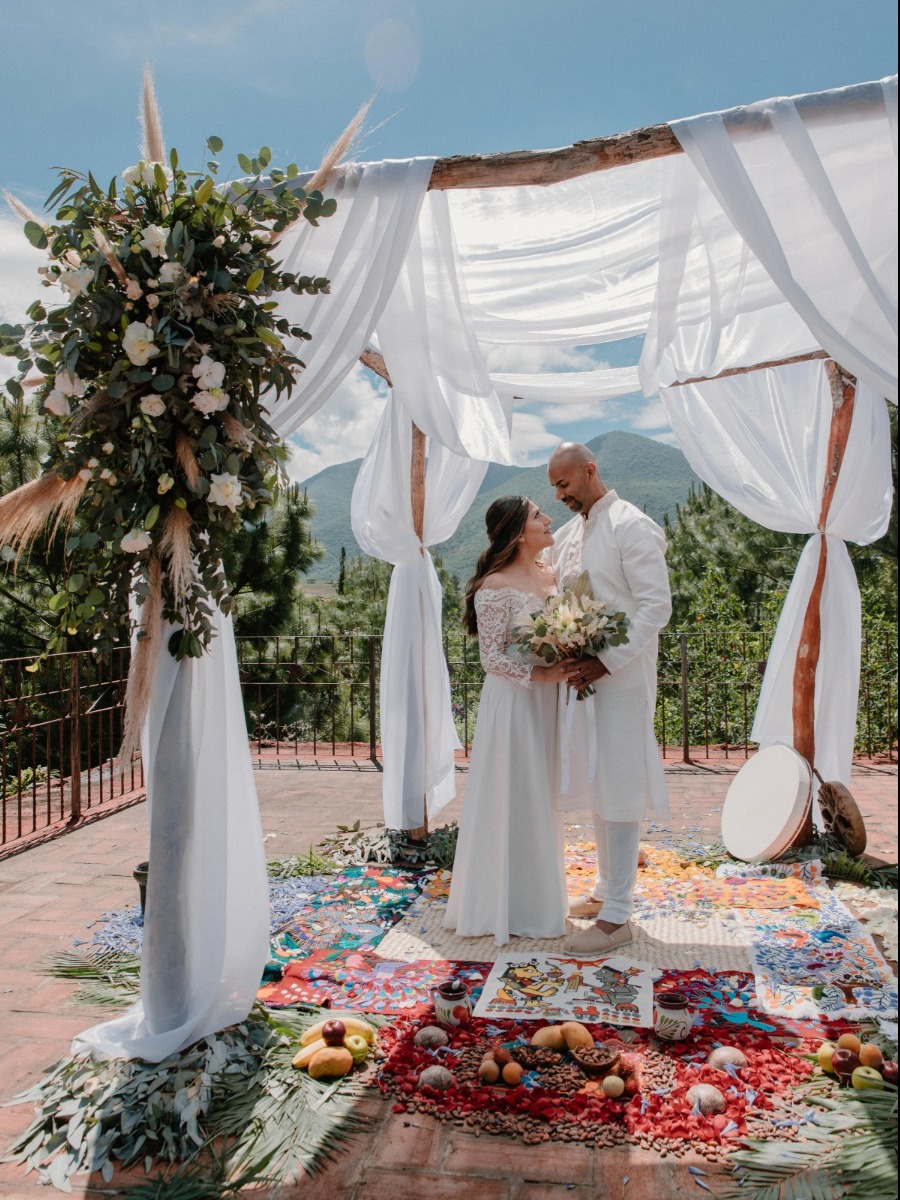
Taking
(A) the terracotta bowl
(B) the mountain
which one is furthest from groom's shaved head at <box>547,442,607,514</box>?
(B) the mountain

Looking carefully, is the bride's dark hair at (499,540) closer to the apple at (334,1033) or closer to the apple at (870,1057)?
the apple at (334,1033)

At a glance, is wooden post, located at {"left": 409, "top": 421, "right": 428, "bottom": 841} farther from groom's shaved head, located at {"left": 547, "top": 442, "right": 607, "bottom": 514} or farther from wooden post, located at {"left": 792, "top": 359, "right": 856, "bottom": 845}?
wooden post, located at {"left": 792, "top": 359, "right": 856, "bottom": 845}

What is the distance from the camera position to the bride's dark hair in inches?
163

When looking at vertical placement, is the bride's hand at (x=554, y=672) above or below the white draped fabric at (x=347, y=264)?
below

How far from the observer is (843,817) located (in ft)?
16.6

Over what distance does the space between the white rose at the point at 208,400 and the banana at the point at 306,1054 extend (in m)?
1.95

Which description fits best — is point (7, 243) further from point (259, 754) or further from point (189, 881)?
point (259, 754)

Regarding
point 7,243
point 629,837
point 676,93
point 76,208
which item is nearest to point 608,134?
point 676,93

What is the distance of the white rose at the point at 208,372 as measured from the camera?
265 centimetres

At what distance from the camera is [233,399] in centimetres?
281

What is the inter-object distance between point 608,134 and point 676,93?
2.21 feet

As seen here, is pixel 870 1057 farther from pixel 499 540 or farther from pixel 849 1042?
pixel 499 540

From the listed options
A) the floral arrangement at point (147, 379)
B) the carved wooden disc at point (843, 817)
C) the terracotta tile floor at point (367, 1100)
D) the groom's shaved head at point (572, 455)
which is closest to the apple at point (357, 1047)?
the terracotta tile floor at point (367, 1100)

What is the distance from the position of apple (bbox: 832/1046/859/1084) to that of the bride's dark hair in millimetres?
2156
